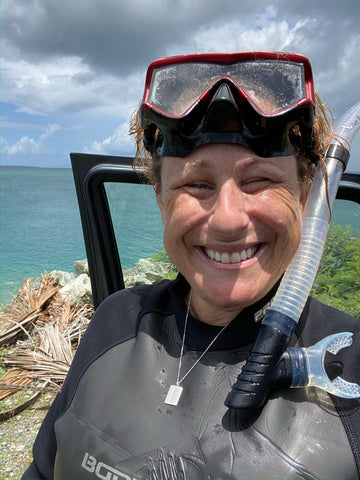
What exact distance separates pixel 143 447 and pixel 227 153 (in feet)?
2.88

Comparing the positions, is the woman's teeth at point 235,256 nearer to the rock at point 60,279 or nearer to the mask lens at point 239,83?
the mask lens at point 239,83

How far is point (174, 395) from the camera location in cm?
122

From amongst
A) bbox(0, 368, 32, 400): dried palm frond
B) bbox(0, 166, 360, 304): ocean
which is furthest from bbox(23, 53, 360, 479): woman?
bbox(0, 368, 32, 400): dried palm frond

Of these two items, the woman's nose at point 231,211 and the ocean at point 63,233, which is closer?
the woman's nose at point 231,211

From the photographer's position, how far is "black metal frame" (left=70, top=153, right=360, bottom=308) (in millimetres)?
2189

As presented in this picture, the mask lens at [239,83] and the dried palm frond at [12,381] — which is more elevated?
the mask lens at [239,83]

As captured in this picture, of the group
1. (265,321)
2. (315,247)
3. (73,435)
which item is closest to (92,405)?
(73,435)

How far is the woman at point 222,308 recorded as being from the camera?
1.05 metres

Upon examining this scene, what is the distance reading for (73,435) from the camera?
1.30 meters

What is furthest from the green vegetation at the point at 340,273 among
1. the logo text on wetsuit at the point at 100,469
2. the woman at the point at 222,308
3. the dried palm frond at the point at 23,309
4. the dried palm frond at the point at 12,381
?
the dried palm frond at the point at 23,309

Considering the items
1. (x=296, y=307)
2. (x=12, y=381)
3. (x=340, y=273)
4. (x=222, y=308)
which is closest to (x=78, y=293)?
(x=12, y=381)

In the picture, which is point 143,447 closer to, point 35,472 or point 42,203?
point 35,472

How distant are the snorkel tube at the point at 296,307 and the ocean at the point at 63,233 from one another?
398mm

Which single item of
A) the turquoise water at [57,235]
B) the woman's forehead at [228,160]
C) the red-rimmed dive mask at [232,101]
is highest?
the red-rimmed dive mask at [232,101]
